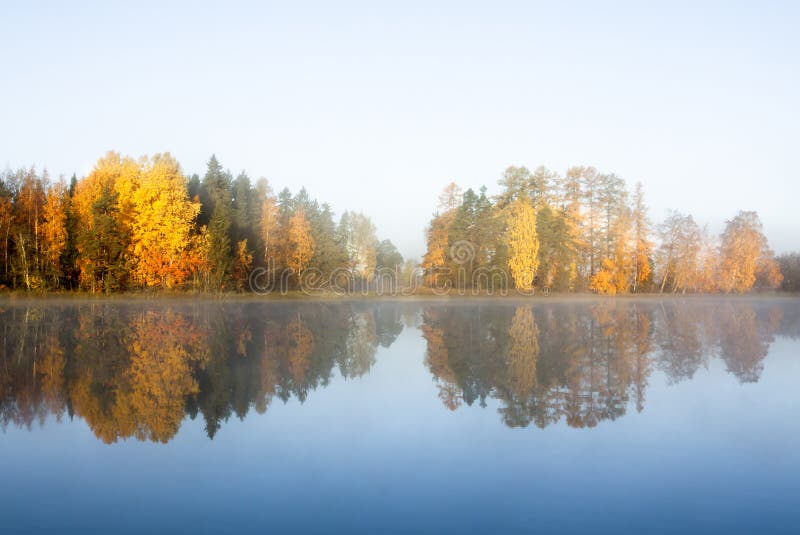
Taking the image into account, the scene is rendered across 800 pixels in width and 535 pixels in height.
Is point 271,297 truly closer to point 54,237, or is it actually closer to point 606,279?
point 54,237

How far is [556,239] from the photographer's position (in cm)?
5862

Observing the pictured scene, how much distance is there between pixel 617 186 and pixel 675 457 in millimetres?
60639

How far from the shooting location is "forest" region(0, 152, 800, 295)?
46.1m

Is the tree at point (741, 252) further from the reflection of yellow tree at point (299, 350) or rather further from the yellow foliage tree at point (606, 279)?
the reflection of yellow tree at point (299, 350)

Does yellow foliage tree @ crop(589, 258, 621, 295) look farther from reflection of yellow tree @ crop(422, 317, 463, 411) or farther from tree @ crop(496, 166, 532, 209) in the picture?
reflection of yellow tree @ crop(422, 317, 463, 411)

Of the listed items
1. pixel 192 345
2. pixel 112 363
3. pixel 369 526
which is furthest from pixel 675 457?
pixel 192 345

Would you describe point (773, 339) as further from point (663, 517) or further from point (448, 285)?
point (448, 285)

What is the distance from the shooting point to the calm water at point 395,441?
5.30 meters

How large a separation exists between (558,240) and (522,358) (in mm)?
46420

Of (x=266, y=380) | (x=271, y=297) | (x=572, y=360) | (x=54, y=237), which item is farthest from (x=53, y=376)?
(x=54, y=237)

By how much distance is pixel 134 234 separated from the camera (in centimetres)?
4609

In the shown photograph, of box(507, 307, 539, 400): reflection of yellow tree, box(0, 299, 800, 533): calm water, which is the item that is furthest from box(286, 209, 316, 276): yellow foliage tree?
box(0, 299, 800, 533): calm water

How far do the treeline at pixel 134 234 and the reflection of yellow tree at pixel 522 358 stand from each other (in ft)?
109

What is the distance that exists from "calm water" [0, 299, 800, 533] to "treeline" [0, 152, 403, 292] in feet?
105
